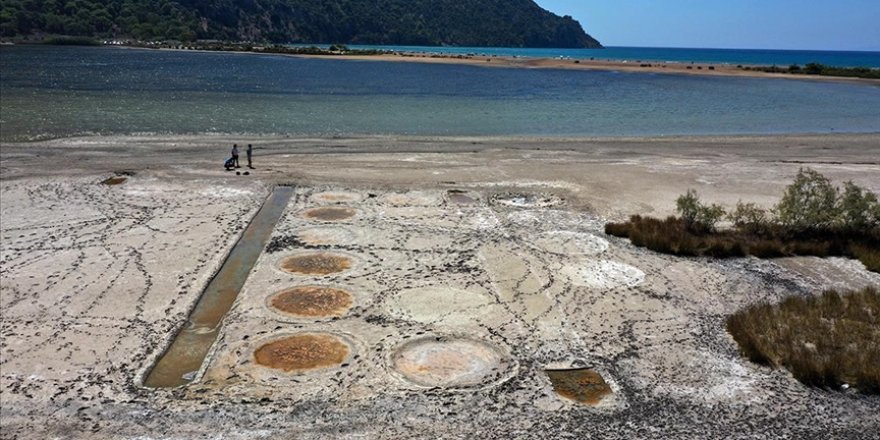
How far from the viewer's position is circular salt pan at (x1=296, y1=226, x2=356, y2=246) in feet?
48.5

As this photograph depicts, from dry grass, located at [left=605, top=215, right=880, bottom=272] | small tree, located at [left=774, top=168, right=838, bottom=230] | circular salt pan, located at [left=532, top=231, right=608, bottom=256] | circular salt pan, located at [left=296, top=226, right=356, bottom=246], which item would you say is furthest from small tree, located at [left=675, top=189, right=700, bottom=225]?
circular salt pan, located at [left=296, top=226, right=356, bottom=246]

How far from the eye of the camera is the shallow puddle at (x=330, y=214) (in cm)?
1680

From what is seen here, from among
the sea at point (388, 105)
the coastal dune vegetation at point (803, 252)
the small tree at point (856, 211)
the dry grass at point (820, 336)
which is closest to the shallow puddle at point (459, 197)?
the coastal dune vegetation at point (803, 252)

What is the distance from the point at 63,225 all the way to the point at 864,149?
33.8 meters

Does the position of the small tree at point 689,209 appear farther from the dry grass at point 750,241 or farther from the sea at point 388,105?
the sea at point 388,105

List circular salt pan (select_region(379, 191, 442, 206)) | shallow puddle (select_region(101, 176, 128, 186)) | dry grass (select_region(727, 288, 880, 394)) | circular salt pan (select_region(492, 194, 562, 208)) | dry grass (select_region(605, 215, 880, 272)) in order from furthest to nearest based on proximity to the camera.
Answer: shallow puddle (select_region(101, 176, 128, 186)) → circular salt pan (select_region(492, 194, 562, 208)) → circular salt pan (select_region(379, 191, 442, 206)) → dry grass (select_region(605, 215, 880, 272)) → dry grass (select_region(727, 288, 880, 394))

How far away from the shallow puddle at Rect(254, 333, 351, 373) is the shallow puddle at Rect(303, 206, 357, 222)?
22.3ft

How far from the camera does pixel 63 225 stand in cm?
1538

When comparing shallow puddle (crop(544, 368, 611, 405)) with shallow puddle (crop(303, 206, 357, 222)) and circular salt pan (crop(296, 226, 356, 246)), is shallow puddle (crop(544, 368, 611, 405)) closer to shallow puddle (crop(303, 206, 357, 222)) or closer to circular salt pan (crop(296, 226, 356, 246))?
circular salt pan (crop(296, 226, 356, 246))

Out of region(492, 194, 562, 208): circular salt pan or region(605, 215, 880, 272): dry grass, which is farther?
region(492, 194, 562, 208): circular salt pan

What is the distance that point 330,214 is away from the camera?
56.3 feet

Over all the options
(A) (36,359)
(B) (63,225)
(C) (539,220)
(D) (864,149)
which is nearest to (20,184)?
(B) (63,225)

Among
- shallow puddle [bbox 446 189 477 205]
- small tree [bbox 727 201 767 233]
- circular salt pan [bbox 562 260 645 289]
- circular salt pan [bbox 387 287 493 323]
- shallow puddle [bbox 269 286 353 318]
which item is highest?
small tree [bbox 727 201 767 233]

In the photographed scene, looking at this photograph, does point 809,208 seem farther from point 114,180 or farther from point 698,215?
point 114,180
